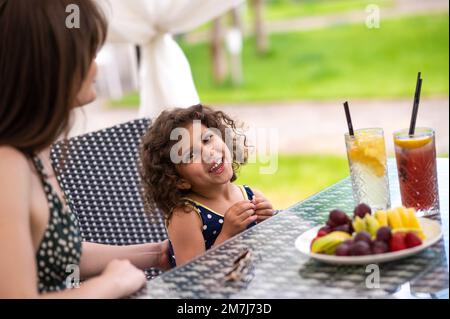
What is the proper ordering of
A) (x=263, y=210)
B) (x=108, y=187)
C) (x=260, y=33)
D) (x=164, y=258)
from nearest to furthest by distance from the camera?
(x=164, y=258) → (x=263, y=210) → (x=108, y=187) → (x=260, y=33)

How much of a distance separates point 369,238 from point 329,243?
0.23 feet

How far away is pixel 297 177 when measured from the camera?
631 centimetres

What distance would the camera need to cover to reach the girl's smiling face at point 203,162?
2035mm

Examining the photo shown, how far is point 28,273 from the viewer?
1304 mm

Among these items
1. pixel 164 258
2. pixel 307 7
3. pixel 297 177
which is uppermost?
pixel 307 7

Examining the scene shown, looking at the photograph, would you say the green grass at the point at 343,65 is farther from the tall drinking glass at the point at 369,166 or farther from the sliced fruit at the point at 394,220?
the sliced fruit at the point at 394,220

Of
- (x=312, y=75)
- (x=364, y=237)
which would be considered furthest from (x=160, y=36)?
(x=312, y=75)

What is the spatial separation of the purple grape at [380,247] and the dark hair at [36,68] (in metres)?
0.54

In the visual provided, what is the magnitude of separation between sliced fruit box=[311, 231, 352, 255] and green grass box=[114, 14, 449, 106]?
237 inches

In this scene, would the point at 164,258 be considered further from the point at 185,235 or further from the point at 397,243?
the point at 397,243

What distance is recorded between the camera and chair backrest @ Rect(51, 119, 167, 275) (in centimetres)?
241

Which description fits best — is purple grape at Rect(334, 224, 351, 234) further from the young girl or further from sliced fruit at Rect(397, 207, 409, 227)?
the young girl
